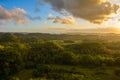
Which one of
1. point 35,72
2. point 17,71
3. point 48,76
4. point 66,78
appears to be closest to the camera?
point 66,78

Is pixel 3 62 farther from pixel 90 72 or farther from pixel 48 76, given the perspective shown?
pixel 90 72

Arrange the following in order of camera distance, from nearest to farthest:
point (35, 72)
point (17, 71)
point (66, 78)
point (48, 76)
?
point (66, 78), point (48, 76), point (35, 72), point (17, 71)

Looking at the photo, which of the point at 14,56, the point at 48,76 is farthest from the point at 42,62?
the point at 48,76

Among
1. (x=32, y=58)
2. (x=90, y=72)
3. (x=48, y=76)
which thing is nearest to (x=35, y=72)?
(x=48, y=76)

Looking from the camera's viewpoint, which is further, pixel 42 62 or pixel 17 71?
pixel 42 62

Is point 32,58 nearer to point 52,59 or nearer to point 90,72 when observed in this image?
point 52,59

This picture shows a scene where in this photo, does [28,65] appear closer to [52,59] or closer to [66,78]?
[52,59]

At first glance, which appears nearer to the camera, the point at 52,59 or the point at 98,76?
the point at 98,76

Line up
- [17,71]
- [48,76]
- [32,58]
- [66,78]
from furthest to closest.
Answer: [32,58], [17,71], [48,76], [66,78]

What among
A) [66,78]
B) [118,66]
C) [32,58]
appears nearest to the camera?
[66,78]
